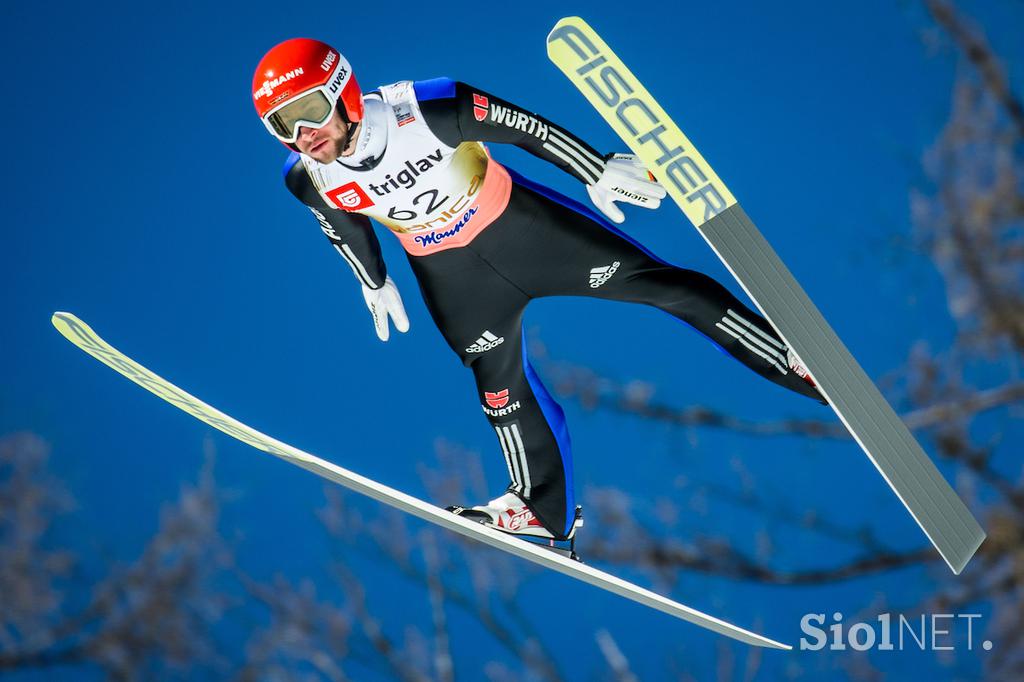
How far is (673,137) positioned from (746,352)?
1.97 feet

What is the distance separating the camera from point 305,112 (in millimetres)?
2188

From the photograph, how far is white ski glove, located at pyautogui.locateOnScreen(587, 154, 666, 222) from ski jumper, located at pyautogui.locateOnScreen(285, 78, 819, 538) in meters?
0.02

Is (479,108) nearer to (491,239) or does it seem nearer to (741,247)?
(491,239)

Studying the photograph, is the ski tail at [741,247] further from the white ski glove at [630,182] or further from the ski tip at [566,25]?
the white ski glove at [630,182]

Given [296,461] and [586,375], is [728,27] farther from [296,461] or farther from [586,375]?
[296,461]

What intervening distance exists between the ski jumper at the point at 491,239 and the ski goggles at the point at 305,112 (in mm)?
99

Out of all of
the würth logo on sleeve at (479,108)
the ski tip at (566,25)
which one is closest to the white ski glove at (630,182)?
the würth logo on sleeve at (479,108)

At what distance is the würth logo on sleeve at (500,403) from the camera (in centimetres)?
256

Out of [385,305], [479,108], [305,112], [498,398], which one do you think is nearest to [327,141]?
[305,112]

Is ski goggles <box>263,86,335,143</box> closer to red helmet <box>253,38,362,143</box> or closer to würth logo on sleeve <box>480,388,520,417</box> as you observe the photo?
red helmet <box>253,38,362,143</box>

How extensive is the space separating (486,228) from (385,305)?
1.18 feet

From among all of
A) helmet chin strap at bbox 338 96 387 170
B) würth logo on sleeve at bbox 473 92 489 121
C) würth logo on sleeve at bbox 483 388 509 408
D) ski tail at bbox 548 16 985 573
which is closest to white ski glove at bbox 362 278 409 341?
würth logo on sleeve at bbox 483 388 509 408

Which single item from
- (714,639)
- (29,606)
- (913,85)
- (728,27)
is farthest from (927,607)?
(29,606)

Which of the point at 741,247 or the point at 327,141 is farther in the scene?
the point at 327,141
